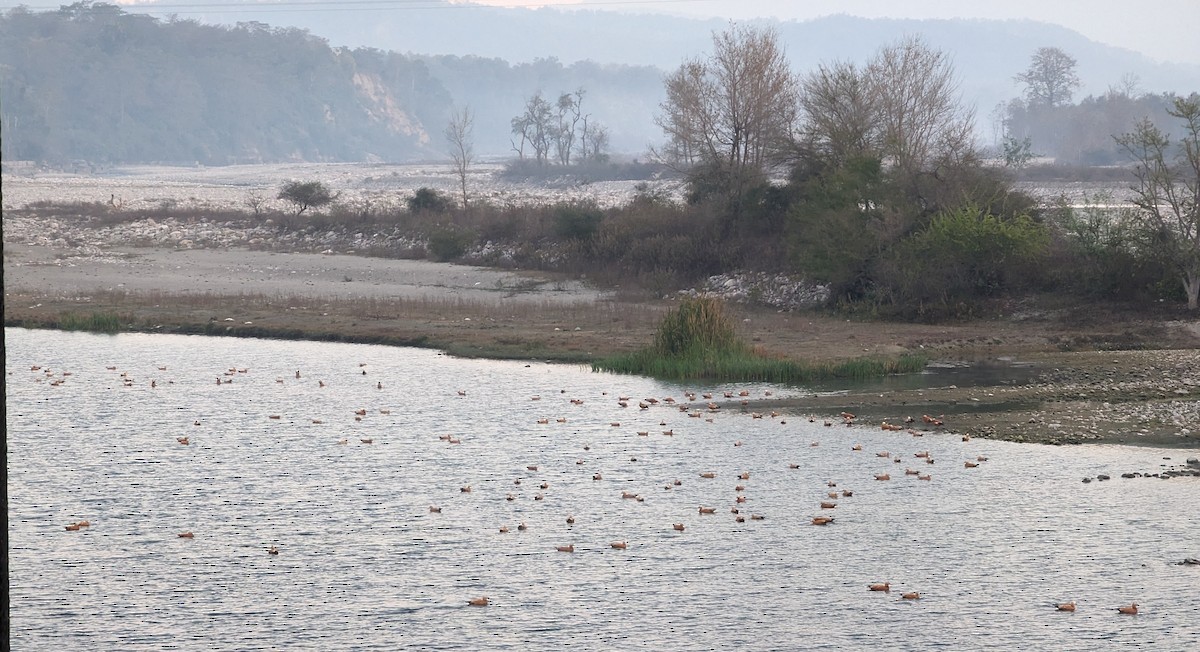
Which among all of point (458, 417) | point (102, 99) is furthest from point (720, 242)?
point (102, 99)

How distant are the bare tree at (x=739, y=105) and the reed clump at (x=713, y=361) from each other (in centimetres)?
2027

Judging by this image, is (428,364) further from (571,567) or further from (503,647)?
(503,647)

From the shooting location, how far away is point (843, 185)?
39062mm

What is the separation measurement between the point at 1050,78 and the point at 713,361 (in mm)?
177390

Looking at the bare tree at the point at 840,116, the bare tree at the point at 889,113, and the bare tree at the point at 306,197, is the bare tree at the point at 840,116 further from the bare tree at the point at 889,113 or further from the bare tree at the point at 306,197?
the bare tree at the point at 306,197

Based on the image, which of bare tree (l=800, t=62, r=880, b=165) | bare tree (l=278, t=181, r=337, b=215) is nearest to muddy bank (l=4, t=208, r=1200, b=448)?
bare tree (l=800, t=62, r=880, b=165)

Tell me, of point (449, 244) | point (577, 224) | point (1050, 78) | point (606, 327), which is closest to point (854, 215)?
point (606, 327)

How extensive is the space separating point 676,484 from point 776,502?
61.7 inches

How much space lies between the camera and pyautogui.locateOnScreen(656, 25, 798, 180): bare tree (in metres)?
49.7

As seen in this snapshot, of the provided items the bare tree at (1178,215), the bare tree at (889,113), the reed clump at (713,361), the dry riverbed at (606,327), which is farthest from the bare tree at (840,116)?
the reed clump at (713,361)

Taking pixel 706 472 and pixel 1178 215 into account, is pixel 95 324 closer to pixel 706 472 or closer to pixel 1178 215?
pixel 706 472

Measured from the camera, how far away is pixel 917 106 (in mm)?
52688

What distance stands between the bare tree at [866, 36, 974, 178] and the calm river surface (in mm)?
26407

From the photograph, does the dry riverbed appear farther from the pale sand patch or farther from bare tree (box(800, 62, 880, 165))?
bare tree (box(800, 62, 880, 165))
